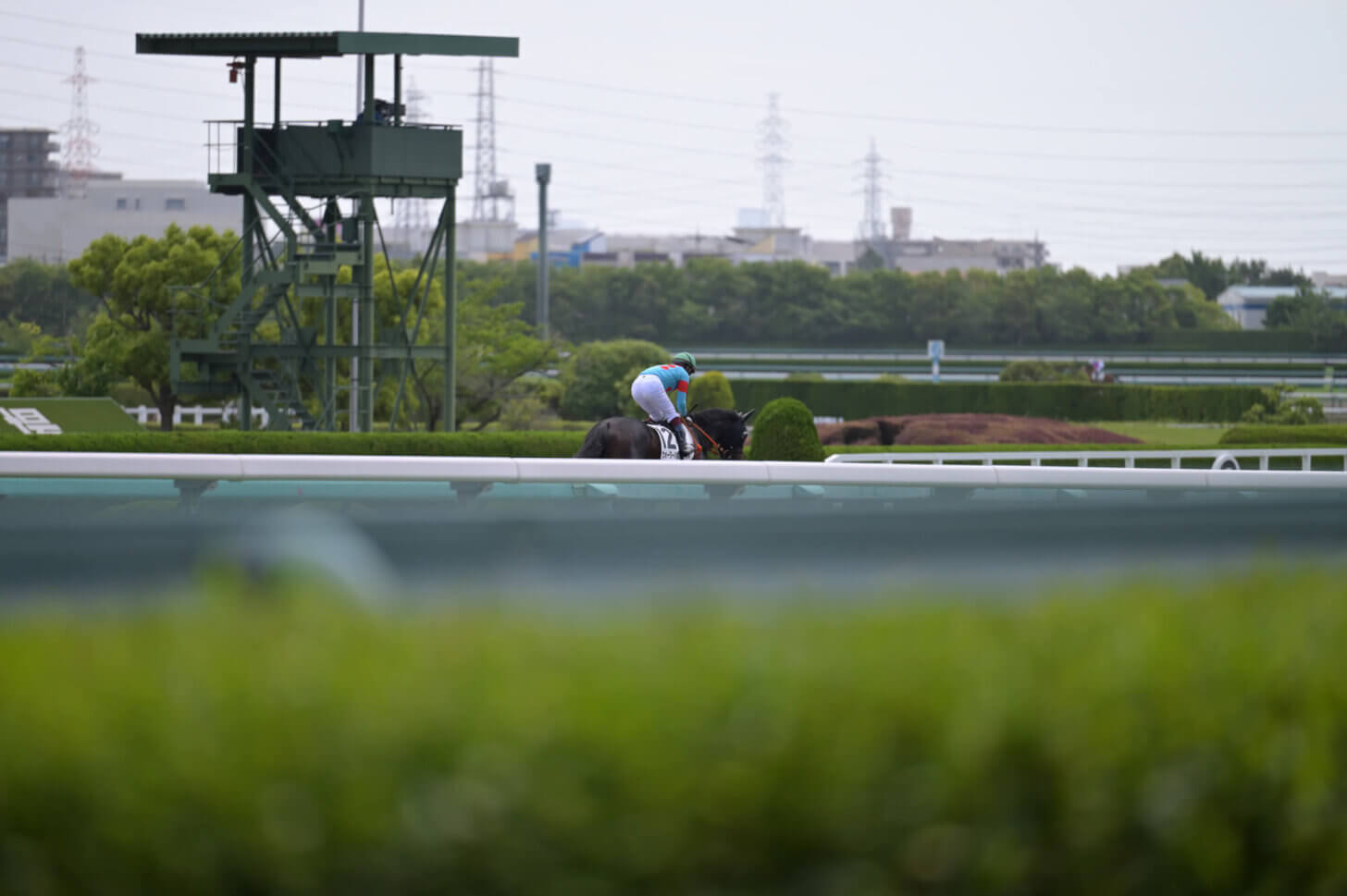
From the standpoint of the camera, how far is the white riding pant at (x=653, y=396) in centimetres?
1327

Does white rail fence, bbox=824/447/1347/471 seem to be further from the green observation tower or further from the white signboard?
the white signboard

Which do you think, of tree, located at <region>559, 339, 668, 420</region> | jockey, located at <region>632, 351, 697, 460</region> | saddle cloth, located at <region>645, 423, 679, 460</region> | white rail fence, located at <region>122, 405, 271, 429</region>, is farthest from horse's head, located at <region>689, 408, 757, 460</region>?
tree, located at <region>559, 339, 668, 420</region>

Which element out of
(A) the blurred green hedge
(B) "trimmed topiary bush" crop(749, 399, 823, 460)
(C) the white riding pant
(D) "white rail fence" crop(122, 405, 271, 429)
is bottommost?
(D) "white rail fence" crop(122, 405, 271, 429)

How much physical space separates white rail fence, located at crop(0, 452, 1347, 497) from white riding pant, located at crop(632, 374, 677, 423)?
294cm

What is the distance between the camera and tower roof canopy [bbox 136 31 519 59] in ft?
88.0

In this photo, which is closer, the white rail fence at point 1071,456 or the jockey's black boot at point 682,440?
the jockey's black boot at point 682,440

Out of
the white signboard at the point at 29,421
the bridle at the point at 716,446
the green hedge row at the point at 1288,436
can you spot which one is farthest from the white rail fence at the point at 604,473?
the white signboard at the point at 29,421

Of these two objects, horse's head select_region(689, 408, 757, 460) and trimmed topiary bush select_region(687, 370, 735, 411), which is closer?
horse's head select_region(689, 408, 757, 460)

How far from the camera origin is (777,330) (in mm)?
89625

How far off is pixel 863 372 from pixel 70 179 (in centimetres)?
9359

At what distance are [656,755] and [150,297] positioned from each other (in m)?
32.9

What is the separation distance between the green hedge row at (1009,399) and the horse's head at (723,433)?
3336cm

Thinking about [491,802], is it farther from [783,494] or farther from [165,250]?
[165,250]

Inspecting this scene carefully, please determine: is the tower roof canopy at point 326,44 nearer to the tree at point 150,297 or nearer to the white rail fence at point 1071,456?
the tree at point 150,297
